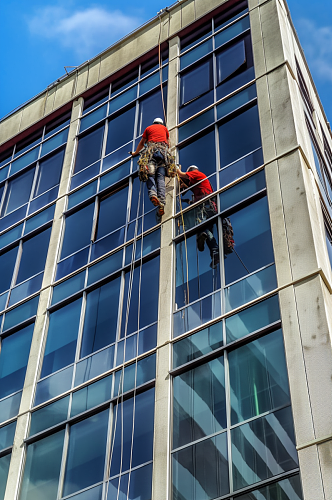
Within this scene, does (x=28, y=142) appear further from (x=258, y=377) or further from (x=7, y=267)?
(x=258, y=377)

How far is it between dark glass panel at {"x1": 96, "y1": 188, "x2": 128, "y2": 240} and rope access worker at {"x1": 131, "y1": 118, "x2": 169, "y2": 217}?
137 centimetres

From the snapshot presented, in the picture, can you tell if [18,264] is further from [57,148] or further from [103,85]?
[103,85]

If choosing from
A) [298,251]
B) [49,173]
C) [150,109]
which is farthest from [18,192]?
[298,251]

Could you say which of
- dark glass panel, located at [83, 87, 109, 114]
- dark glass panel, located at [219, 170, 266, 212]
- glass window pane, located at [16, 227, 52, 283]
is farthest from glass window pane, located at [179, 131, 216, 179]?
dark glass panel, located at [83, 87, 109, 114]

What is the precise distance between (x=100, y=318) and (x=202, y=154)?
16.2 feet

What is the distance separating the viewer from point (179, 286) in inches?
616

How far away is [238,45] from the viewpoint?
20.1 meters

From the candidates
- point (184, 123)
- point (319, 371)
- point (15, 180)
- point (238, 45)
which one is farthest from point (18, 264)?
point (319, 371)

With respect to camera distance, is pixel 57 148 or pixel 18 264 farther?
pixel 57 148

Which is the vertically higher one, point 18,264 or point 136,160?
point 136,160

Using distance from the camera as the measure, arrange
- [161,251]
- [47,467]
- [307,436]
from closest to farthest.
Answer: [307,436]
[47,467]
[161,251]

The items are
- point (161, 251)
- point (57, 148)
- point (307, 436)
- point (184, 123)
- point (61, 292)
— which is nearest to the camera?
point (307, 436)

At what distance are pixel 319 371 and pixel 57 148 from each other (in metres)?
13.9

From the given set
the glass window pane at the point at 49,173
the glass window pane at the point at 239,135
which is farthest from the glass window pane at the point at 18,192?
the glass window pane at the point at 239,135
